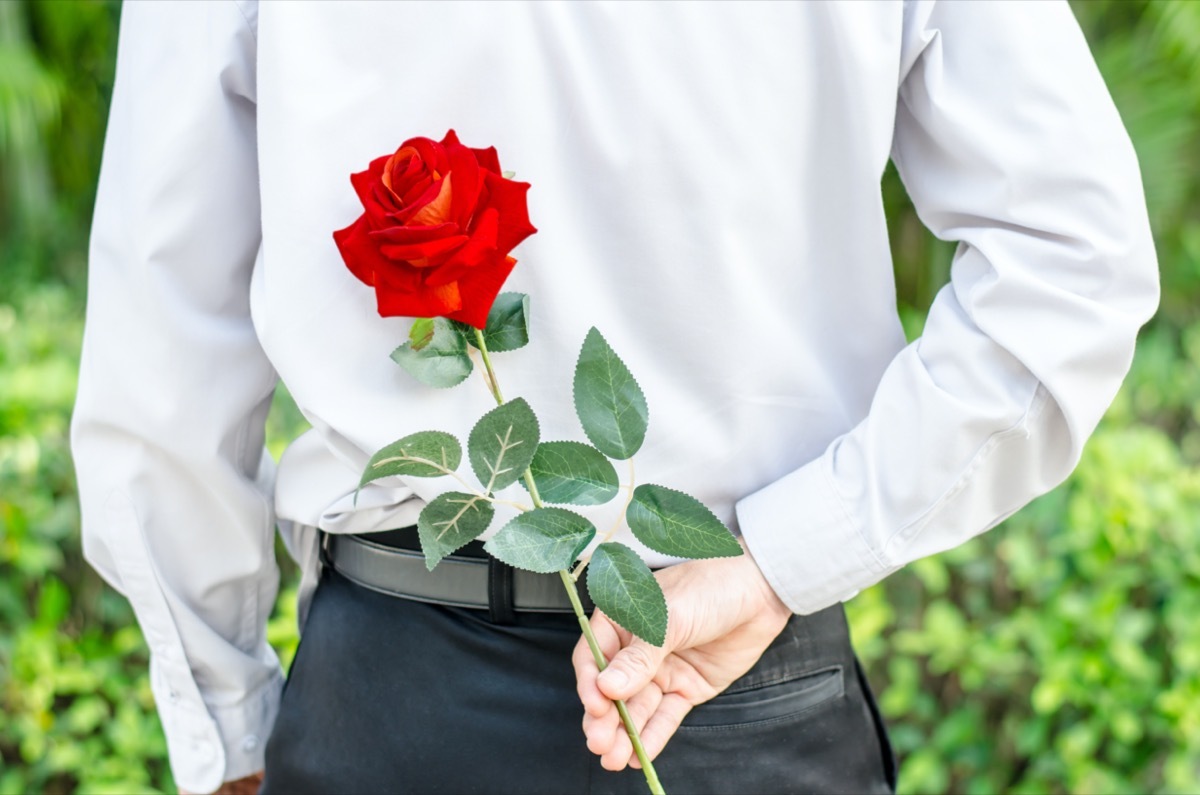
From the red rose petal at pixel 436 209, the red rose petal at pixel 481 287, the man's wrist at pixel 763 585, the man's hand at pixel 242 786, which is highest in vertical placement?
the red rose petal at pixel 436 209

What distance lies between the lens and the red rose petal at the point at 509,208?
2.93 ft

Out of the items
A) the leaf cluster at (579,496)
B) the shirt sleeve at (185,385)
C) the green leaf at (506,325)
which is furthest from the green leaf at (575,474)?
the shirt sleeve at (185,385)

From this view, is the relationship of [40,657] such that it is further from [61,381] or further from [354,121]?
[354,121]

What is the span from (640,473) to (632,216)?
0.79 feet

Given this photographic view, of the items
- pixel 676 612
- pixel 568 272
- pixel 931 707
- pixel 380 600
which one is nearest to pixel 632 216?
pixel 568 272

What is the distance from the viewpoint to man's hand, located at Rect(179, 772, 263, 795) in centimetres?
141

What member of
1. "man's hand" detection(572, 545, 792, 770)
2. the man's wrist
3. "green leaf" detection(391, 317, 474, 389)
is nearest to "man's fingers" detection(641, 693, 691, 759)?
"man's hand" detection(572, 545, 792, 770)

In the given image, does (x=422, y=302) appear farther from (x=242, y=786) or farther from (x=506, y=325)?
(x=242, y=786)

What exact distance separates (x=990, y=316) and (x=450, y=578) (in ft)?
1.85

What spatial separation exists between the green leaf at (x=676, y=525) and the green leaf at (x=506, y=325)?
0.57 ft

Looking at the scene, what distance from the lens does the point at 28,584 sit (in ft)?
7.32

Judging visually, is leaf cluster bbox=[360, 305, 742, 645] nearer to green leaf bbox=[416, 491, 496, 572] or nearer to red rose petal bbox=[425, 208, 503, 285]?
green leaf bbox=[416, 491, 496, 572]

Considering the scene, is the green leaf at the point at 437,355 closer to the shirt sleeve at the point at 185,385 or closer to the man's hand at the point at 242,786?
the shirt sleeve at the point at 185,385

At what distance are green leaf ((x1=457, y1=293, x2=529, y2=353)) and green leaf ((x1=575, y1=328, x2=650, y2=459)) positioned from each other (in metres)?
0.10
